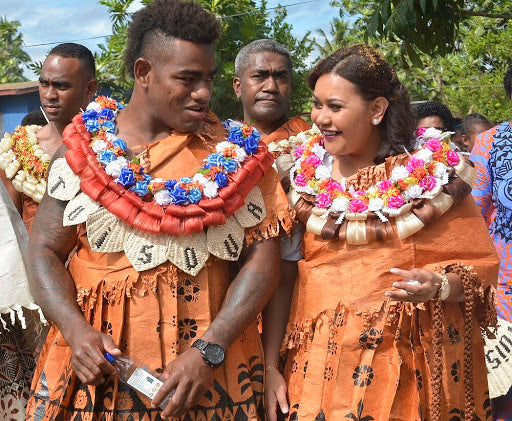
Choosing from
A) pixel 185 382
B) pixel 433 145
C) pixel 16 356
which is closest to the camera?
pixel 185 382

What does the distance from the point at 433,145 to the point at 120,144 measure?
144 centimetres

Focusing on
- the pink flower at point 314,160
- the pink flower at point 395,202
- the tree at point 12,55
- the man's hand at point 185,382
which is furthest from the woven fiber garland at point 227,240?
the tree at point 12,55

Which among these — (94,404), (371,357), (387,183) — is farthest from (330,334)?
(94,404)

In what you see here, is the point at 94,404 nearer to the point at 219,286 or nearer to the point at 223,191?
the point at 219,286

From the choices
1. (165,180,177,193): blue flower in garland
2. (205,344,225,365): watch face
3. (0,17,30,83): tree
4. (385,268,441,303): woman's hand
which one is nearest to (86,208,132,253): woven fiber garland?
(165,180,177,193): blue flower in garland

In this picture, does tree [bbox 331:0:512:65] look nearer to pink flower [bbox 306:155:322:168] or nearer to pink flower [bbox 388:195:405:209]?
pink flower [bbox 306:155:322:168]

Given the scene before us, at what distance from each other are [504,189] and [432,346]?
5.67ft

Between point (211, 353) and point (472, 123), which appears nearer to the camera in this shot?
point (211, 353)

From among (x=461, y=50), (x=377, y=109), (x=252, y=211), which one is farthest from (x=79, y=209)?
(x=461, y=50)

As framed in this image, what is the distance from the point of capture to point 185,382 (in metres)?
2.98

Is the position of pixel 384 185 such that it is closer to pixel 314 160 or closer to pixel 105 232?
pixel 314 160

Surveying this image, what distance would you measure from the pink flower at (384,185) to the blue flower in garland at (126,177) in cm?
111

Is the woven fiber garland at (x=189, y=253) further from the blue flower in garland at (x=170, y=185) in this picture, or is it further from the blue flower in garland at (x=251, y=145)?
the blue flower in garland at (x=251, y=145)

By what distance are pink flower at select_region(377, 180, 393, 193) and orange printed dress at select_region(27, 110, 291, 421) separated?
45 cm
